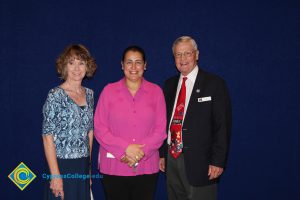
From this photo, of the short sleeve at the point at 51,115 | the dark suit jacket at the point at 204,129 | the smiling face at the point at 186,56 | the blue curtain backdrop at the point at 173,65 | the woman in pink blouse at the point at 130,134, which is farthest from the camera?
the blue curtain backdrop at the point at 173,65

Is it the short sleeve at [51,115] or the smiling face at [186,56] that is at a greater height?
the smiling face at [186,56]

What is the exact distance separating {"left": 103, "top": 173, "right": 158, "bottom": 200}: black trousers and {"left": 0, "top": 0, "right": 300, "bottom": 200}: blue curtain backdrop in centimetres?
80

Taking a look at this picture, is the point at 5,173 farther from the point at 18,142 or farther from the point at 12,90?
the point at 12,90

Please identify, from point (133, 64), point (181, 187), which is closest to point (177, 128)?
point (181, 187)

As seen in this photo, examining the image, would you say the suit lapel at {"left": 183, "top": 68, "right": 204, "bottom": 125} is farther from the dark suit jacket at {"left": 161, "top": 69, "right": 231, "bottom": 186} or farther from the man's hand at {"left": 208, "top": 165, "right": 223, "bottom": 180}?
the man's hand at {"left": 208, "top": 165, "right": 223, "bottom": 180}

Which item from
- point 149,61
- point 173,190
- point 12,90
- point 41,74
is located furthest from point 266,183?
point 12,90

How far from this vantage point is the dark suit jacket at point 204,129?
2172 millimetres

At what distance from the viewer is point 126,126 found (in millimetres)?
2080

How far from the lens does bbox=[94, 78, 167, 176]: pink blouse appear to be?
2.08 meters

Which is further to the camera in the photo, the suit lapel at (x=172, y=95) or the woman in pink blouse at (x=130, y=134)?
the suit lapel at (x=172, y=95)

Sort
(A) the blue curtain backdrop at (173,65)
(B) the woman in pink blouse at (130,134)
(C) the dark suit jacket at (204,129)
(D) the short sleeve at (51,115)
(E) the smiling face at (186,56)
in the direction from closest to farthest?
(D) the short sleeve at (51,115) → (B) the woman in pink blouse at (130,134) → (C) the dark suit jacket at (204,129) → (E) the smiling face at (186,56) → (A) the blue curtain backdrop at (173,65)

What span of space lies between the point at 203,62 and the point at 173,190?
1392 millimetres

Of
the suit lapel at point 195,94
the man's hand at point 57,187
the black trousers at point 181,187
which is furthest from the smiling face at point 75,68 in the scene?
the black trousers at point 181,187

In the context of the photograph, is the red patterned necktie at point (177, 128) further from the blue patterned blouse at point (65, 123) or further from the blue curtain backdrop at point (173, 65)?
the blue patterned blouse at point (65, 123)
